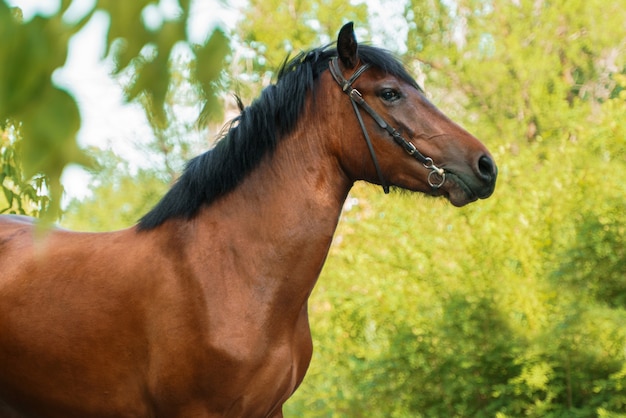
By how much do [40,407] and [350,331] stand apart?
148 inches

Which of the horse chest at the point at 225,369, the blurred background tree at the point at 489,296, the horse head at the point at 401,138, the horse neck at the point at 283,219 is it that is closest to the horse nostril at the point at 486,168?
the horse head at the point at 401,138

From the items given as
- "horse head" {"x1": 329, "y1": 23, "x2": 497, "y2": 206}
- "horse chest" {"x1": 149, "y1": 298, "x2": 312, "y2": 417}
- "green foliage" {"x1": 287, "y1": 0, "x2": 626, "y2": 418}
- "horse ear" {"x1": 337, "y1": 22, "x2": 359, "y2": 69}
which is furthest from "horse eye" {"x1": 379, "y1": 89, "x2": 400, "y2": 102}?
"green foliage" {"x1": 287, "y1": 0, "x2": 626, "y2": 418}

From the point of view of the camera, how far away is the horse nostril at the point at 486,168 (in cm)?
332

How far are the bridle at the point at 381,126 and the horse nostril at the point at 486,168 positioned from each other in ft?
0.44

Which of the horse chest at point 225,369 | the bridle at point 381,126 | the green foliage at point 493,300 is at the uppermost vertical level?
the bridle at point 381,126

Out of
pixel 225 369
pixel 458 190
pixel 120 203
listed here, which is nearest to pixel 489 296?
pixel 458 190

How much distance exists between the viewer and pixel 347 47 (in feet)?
11.2

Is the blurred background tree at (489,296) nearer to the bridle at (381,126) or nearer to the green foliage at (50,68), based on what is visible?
the bridle at (381,126)

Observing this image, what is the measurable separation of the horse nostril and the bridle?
13cm

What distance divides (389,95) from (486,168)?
46cm

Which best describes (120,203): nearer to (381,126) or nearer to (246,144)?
(246,144)

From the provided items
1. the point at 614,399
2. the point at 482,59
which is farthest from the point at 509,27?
the point at 614,399

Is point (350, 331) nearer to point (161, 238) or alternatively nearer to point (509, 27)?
point (161, 238)

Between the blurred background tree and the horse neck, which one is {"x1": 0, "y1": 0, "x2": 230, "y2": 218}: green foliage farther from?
the blurred background tree
